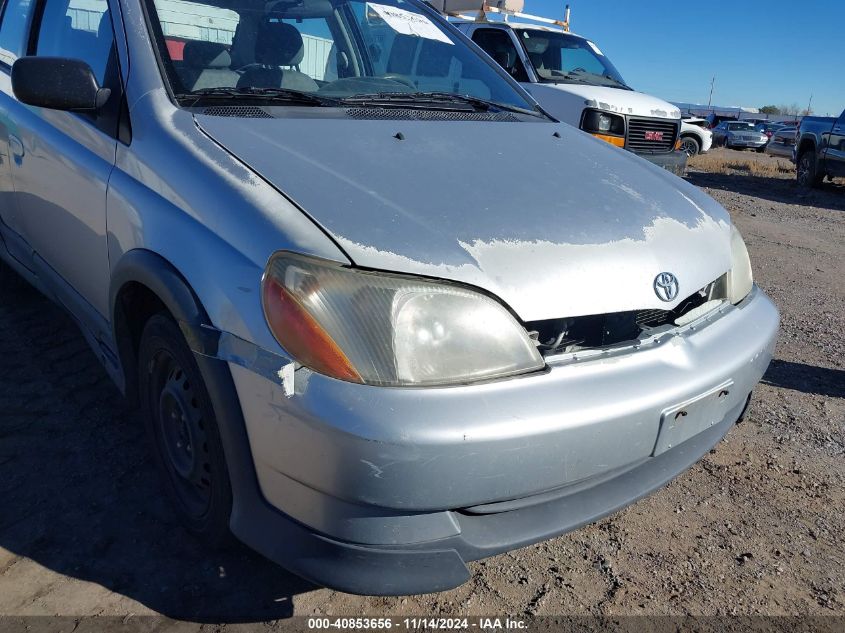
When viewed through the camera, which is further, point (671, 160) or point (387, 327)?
point (671, 160)

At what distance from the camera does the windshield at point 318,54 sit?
2.49 m

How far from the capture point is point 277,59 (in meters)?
2.75

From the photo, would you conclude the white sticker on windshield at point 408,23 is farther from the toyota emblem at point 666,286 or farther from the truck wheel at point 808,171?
the truck wheel at point 808,171

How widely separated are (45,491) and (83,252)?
84 cm

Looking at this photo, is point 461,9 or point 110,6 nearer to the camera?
point 110,6

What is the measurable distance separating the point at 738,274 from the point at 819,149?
1175cm

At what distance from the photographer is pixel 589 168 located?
97.4 inches

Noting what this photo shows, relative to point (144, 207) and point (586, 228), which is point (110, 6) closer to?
point (144, 207)

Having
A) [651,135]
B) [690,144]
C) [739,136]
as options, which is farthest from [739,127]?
[651,135]

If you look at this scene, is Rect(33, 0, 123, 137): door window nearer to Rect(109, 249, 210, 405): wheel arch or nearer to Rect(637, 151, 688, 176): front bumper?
Rect(109, 249, 210, 405): wheel arch

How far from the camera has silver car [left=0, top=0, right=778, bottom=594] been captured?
1.63 m

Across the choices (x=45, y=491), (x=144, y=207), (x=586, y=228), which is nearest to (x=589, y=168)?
(x=586, y=228)

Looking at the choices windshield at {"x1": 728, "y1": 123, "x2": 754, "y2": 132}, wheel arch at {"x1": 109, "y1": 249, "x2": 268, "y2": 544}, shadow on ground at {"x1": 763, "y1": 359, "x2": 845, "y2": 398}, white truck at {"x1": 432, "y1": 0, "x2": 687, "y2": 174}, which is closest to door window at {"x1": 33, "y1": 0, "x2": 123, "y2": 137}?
wheel arch at {"x1": 109, "y1": 249, "x2": 268, "y2": 544}

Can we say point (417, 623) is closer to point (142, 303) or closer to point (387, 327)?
point (387, 327)
